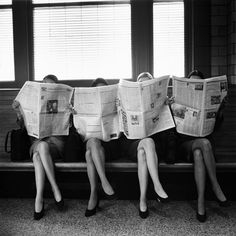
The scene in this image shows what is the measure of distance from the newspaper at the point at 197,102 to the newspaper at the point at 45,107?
86cm

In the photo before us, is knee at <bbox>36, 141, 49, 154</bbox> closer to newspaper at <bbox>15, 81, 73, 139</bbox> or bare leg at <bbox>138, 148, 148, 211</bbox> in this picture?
newspaper at <bbox>15, 81, 73, 139</bbox>

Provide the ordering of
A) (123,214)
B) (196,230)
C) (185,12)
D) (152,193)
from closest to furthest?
(196,230) < (123,214) < (152,193) < (185,12)

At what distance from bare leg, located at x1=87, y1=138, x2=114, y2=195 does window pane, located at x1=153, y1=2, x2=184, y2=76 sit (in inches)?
50.0

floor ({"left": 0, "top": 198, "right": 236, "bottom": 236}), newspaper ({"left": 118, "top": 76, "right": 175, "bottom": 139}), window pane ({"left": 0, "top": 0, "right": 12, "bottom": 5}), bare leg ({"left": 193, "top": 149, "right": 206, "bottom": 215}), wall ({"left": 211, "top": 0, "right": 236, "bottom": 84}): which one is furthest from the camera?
window pane ({"left": 0, "top": 0, "right": 12, "bottom": 5})

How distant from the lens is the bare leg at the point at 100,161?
225 centimetres

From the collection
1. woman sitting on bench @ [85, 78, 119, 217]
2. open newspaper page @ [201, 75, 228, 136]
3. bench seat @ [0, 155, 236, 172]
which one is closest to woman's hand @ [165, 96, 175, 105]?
open newspaper page @ [201, 75, 228, 136]

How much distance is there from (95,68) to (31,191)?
4.53 feet

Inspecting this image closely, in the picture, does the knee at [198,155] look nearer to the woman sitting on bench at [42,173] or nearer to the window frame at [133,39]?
the woman sitting on bench at [42,173]

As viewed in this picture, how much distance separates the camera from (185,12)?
3145 millimetres

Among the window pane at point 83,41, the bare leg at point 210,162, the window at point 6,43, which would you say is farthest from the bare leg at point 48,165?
the window at point 6,43

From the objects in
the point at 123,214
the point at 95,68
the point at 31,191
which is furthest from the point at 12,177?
the point at 95,68

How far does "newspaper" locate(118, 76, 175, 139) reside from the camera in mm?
2297

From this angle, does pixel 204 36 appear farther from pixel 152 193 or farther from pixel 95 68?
pixel 152 193

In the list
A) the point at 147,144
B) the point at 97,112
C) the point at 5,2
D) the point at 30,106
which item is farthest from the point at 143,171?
the point at 5,2
